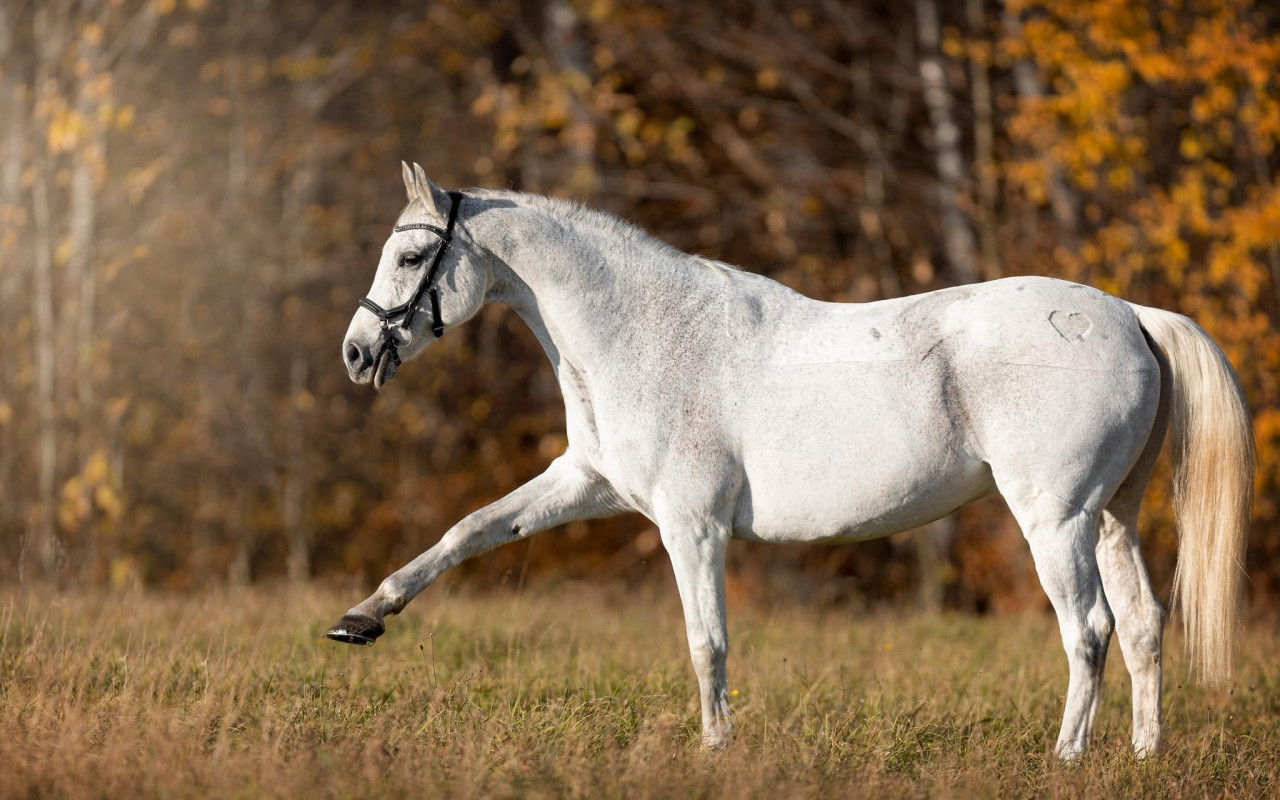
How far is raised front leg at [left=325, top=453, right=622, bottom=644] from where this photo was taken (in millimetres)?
4551

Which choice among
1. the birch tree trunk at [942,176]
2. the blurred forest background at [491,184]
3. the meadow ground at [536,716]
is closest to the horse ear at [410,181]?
the meadow ground at [536,716]

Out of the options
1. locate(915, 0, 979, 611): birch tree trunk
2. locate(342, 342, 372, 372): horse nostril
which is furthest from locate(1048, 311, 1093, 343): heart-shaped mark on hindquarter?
locate(915, 0, 979, 611): birch tree trunk

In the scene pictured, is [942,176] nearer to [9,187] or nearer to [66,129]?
[66,129]

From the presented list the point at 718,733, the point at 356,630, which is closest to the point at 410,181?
the point at 356,630

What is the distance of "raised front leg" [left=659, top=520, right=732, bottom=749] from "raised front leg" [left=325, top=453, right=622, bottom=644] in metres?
0.49

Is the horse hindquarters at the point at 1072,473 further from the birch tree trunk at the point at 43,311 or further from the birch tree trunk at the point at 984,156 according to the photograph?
the birch tree trunk at the point at 43,311

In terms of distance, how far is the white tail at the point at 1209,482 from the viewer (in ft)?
15.0

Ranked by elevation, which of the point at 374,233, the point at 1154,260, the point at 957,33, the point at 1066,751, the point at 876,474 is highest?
the point at 957,33

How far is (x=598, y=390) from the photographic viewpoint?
4594 millimetres

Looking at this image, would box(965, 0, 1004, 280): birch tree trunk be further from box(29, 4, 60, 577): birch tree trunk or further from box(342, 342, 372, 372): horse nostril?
box(29, 4, 60, 577): birch tree trunk

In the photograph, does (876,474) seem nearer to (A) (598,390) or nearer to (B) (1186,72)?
(A) (598,390)

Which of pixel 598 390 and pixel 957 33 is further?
pixel 957 33

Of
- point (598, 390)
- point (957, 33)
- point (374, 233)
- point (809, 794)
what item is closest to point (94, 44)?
point (374, 233)

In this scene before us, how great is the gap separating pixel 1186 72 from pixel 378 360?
27.9 ft
